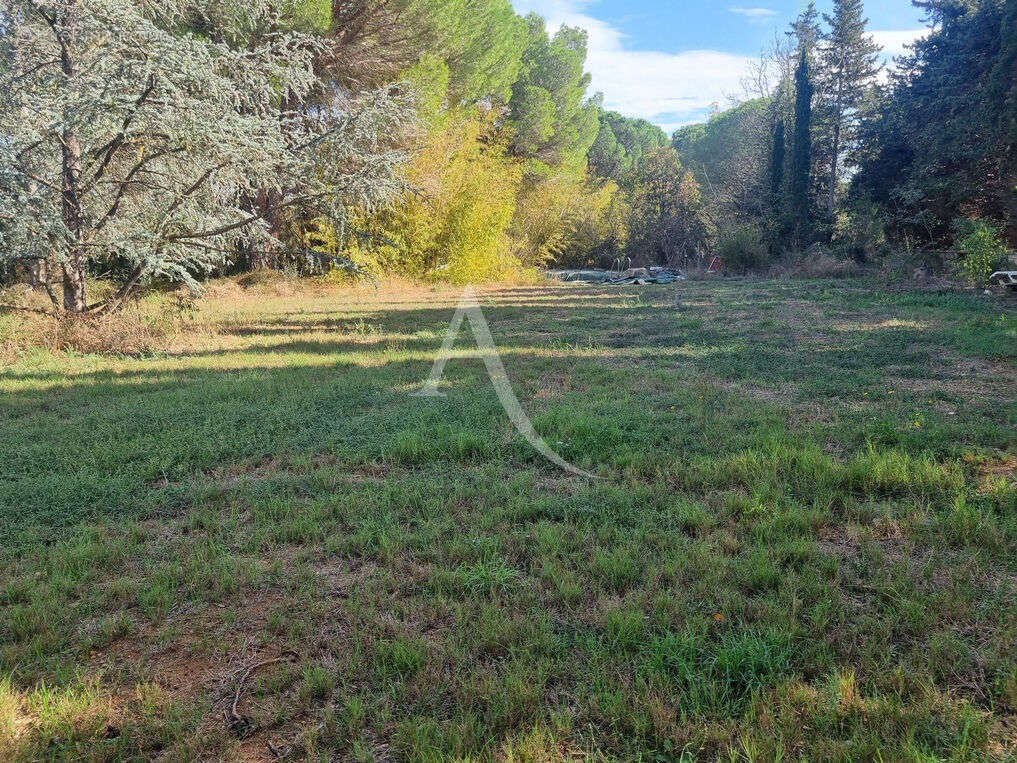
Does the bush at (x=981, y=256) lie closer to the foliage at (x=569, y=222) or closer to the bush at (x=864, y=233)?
the bush at (x=864, y=233)

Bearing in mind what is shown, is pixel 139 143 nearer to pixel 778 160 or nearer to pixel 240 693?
pixel 240 693

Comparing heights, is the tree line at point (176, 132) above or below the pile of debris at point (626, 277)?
above

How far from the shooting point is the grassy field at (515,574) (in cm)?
168

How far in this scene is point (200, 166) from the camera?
8.53m

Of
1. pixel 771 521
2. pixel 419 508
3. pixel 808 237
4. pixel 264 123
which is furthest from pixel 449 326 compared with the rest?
pixel 808 237

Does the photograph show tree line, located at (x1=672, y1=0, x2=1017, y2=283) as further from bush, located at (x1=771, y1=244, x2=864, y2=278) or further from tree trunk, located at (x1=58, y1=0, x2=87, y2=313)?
tree trunk, located at (x1=58, y1=0, x2=87, y2=313)

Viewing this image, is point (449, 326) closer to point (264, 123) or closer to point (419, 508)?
point (264, 123)

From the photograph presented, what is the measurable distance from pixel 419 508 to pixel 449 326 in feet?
24.7

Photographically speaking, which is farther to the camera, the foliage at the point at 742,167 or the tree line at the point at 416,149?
the foliage at the point at 742,167

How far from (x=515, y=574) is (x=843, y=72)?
32.2m

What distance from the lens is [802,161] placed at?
78.8 feet

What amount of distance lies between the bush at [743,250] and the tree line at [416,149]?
89mm

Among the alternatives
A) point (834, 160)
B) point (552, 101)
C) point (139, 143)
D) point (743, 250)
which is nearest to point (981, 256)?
point (743, 250)

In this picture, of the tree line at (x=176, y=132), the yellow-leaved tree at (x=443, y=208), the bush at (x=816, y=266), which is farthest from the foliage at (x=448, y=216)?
the bush at (x=816, y=266)
